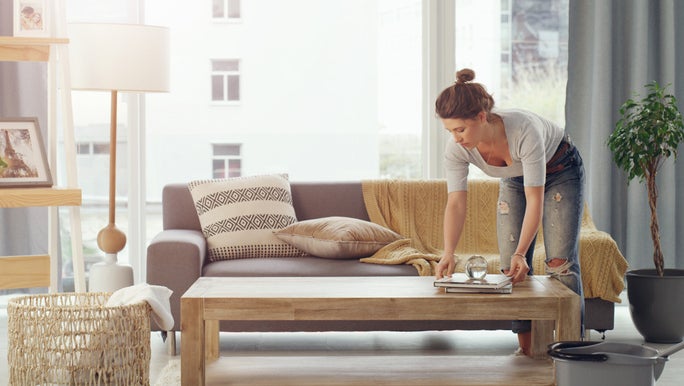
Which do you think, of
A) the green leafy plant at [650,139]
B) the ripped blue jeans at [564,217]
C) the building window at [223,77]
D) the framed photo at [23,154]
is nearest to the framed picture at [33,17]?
the framed photo at [23,154]

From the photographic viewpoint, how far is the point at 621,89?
17.3 feet

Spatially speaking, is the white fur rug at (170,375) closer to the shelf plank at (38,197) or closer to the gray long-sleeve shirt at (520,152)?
the shelf plank at (38,197)

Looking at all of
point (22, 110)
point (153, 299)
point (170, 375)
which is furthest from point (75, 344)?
point (22, 110)

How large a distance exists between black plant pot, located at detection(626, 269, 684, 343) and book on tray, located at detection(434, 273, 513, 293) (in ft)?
5.09

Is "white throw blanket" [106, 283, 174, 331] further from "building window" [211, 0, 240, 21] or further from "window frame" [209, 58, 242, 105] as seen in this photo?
"building window" [211, 0, 240, 21]

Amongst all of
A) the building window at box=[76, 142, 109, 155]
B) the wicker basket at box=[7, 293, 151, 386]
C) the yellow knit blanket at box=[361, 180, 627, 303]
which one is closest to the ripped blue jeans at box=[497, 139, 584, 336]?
the yellow knit blanket at box=[361, 180, 627, 303]

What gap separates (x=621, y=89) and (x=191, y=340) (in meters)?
3.25

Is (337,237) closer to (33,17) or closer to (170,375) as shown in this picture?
(170,375)

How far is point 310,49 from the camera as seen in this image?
5.33 m

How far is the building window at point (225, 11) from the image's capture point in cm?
530

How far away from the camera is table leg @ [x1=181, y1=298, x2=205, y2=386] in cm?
290

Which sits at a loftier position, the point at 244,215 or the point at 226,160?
the point at 226,160

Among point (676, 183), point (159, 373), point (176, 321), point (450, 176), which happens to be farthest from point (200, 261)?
point (676, 183)

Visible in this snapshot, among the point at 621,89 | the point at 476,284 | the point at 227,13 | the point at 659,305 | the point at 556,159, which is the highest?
the point at 227,13
